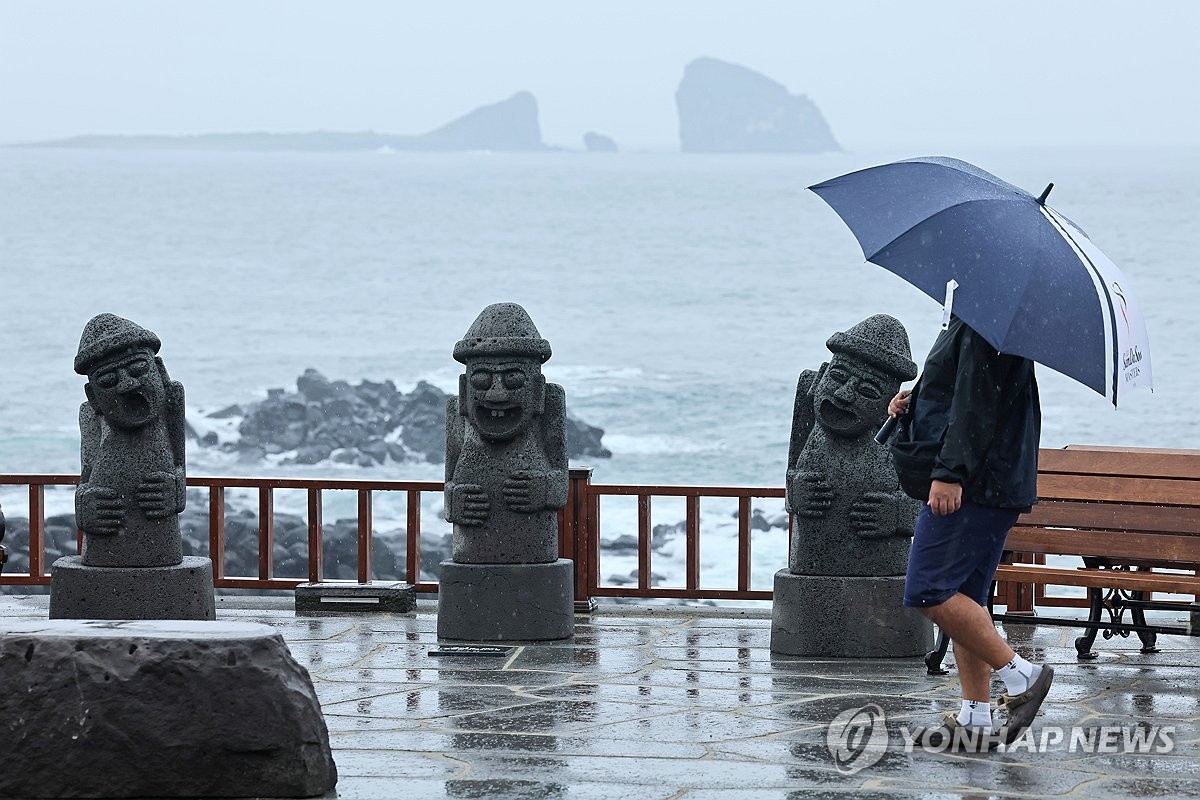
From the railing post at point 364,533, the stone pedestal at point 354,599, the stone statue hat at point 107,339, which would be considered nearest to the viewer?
the stone statue hat at point 107,339

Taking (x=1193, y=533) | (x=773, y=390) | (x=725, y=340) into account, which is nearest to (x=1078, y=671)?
(x=1193, y=533)

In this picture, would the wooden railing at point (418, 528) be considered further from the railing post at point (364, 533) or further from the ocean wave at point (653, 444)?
the ocean wave at point (653, 444)

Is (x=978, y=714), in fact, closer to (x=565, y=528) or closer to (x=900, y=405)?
(x=900, y=405)

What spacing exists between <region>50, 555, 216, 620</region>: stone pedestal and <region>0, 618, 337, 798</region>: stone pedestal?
12.0 feet

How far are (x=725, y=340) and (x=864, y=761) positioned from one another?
46627 mm

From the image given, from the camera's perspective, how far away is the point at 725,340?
173 feet

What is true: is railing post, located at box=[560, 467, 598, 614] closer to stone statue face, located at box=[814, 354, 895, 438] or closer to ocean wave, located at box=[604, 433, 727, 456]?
stone statue face, located at box=[814, 354, 895, 438]

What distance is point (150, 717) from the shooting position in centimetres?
547

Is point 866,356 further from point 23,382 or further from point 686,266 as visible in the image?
point 686,266

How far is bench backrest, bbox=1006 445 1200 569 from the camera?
8273mm

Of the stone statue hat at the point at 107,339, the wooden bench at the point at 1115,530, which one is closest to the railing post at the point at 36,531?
the stone statue hat at the point at 107,339

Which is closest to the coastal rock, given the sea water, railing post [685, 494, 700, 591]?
the sea water

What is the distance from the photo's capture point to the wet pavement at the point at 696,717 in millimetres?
5887

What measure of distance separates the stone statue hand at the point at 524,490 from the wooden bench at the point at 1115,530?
2259mm
